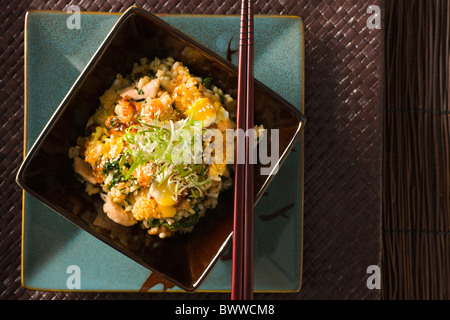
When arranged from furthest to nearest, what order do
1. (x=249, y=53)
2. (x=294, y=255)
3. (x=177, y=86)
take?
(x=294, y=255)
(x=177, y=86)
(x=249, y=53)

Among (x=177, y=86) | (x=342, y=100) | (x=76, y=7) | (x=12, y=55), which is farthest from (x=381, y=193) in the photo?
(x=12, y=55)

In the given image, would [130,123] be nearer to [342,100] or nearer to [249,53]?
[249,53]

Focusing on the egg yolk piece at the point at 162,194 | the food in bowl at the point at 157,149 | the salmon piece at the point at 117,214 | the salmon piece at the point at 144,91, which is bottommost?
the salmon piece at the point at 117,214

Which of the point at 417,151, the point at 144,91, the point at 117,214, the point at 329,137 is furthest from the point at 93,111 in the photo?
the point at 417,151

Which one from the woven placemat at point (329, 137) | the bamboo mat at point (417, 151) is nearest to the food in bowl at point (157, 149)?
the woven placemat at point (329, 137)

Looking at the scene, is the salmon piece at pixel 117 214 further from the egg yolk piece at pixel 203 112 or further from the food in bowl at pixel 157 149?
the egg yolk piece at pixel 203 112

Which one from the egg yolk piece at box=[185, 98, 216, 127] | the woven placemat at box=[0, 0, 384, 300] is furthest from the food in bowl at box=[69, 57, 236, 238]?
the woven placemat at box=[0, 0, 384, 300]

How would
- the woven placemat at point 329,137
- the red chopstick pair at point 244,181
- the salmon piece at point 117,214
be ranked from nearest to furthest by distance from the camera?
the red chopstick pair at point 244,181 → the salmon piece at point 117,214 → the woven placemat at point 329,137
